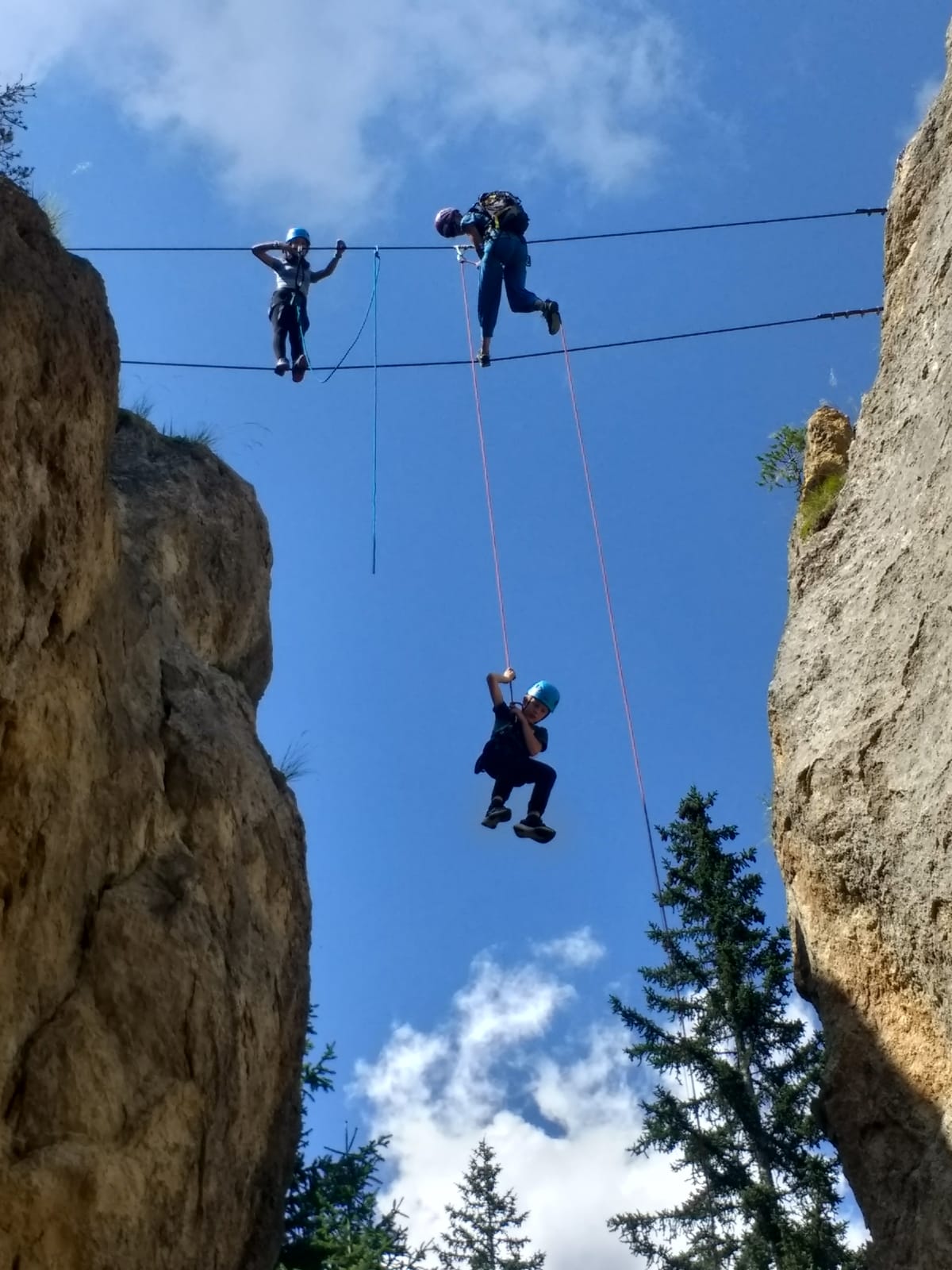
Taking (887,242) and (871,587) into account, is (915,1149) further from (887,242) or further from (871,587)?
(887,242)

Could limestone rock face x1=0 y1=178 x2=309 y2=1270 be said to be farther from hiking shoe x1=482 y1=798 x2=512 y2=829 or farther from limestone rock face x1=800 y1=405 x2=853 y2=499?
limestone rock face x1=800 y1=405 x2=853 y2=499

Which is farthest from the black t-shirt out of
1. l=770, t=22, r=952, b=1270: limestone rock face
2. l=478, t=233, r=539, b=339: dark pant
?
l=478, t=233, r=539, b=339: dark pant

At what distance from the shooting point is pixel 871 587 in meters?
11.9

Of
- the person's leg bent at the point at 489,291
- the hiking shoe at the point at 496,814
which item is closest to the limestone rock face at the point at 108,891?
the hiking shoe at the point at 496,814

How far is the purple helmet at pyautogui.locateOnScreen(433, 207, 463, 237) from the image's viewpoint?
15.4m

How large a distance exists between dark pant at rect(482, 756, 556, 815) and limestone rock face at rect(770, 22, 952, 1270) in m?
2.23

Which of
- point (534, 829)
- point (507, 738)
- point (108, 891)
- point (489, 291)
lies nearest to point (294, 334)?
point (489, 291)

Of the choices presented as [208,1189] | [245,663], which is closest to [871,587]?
[245,663]

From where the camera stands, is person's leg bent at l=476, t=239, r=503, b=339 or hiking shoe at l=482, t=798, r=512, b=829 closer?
hiking shoe at l=482, t=798, r=512, b=829

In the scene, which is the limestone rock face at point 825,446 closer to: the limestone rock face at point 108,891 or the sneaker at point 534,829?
the sneaker at point 534,829

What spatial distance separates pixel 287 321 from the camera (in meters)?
15.2

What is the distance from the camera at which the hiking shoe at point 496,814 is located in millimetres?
12445

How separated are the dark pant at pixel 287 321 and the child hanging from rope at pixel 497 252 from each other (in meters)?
1.96

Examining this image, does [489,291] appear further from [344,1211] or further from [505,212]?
[344,1211]
